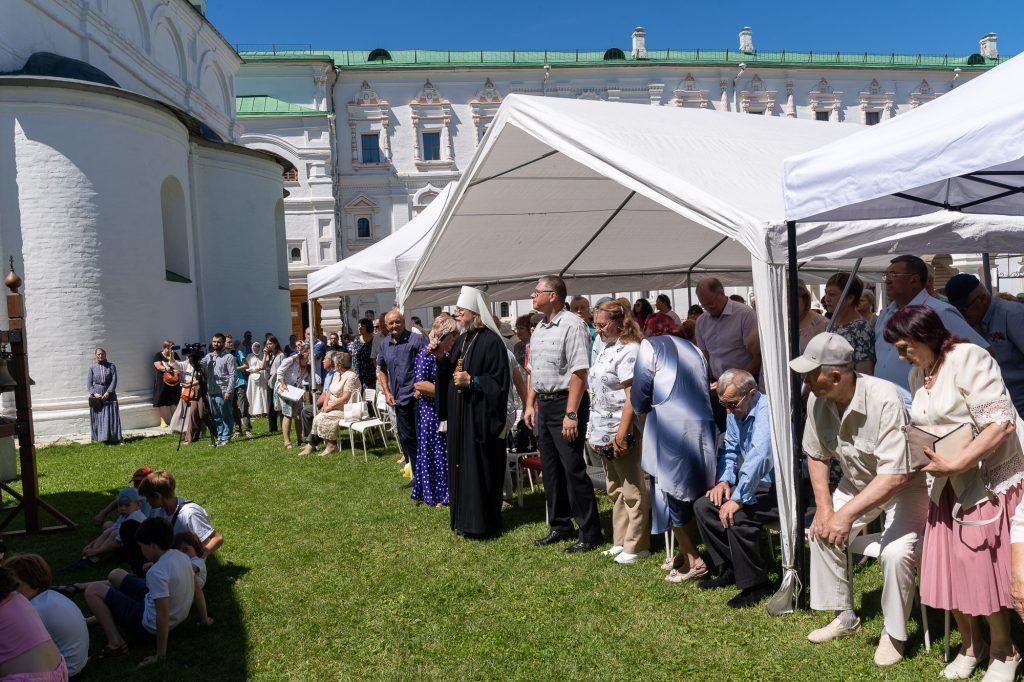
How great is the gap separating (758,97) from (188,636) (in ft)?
143

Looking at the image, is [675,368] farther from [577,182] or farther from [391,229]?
[391,229]

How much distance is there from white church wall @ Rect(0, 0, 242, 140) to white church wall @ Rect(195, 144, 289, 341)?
2687 millimetres

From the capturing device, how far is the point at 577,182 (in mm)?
8562

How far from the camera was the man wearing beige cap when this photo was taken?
3.74m

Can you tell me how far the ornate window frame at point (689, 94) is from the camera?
41.9 metres

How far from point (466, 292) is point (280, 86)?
3607 cm

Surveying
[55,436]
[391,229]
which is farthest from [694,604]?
[391,229]

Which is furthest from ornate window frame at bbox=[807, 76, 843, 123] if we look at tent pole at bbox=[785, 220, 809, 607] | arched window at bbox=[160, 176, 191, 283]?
tent pole at bbox=[785, 220, 809, 607]

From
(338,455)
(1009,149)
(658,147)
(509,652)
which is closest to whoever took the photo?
(1009,149)

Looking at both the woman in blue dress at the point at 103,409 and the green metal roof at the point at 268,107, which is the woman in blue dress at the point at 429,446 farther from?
the green metal roof at the point at 268,107

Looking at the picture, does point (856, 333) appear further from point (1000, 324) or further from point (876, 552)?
point (876, 552)

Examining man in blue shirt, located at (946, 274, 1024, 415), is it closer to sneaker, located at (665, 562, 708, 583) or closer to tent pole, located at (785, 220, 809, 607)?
tent pole, located at (785, 220, 809, 607)

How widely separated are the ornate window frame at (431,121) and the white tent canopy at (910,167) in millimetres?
36298

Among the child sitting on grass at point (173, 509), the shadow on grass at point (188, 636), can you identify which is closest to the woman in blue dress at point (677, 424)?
the shadow on grass at point (188, 636)
